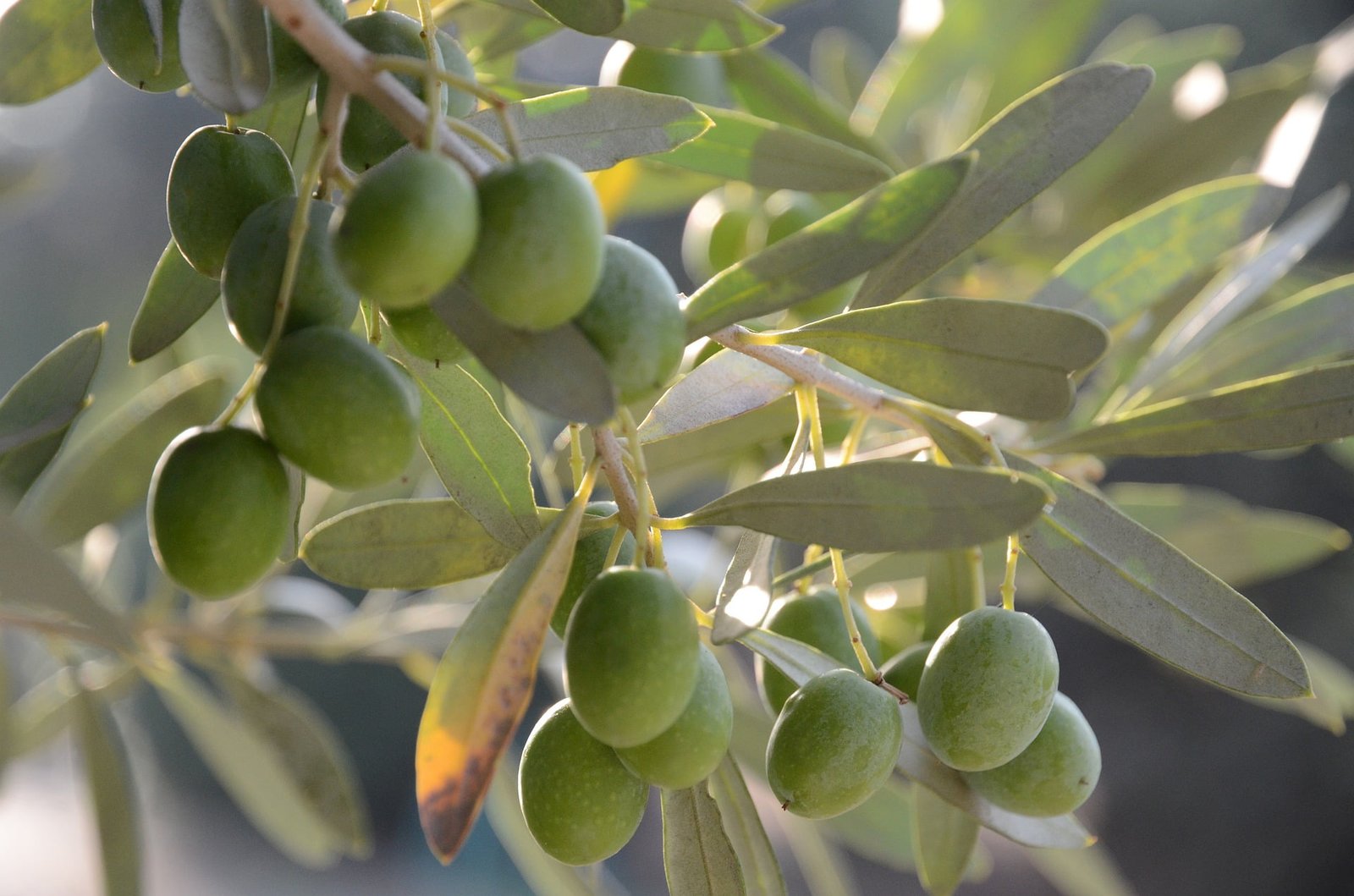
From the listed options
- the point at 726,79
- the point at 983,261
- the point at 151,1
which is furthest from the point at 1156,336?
the point at 151,1

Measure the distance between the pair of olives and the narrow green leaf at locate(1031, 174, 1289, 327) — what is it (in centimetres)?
48

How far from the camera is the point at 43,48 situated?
0.65 meters

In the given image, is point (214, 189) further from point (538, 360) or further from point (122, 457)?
point (122, 457)

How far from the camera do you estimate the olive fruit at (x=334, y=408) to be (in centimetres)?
40

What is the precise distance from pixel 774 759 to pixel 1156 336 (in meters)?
0.73

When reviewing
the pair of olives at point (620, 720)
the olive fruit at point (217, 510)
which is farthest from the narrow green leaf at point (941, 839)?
the olive fruit at point (217, 510)

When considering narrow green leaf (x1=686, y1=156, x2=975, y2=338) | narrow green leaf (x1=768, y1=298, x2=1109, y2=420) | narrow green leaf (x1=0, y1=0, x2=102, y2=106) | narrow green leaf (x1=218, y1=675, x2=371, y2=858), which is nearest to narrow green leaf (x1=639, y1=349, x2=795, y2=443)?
narrow green leaf (x1=768, y1=298, x2=1109, y2=420)

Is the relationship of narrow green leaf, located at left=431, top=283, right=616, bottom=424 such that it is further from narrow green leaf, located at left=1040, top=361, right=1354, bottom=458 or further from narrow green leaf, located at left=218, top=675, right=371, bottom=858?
narrow green leaf, located at left=218, top=675, right=371, bottom=858

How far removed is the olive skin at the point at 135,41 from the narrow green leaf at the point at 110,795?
27.1 inches

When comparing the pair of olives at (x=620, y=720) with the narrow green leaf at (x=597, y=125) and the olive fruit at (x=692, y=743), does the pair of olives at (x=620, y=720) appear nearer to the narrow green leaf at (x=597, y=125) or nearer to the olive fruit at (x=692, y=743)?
the olive fruit at (x=692, y=743)

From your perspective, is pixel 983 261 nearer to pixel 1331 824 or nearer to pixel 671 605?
pixel 671 605

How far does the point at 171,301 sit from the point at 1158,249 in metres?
0.68

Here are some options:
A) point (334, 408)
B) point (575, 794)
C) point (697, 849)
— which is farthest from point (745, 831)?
point (334, 408)

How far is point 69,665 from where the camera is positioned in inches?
39.8
